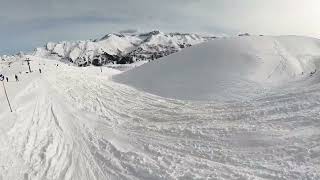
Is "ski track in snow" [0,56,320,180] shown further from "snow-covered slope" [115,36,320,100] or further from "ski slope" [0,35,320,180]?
"snow-covered slope" [115,36,320,100]

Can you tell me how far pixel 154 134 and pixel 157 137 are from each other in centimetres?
45

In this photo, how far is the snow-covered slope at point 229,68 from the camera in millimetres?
25672

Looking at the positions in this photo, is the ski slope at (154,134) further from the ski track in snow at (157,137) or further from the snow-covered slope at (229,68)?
the snow-covered slope at (229,68)

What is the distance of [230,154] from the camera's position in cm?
1553

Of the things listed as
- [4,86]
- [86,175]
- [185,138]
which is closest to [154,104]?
[185,138]

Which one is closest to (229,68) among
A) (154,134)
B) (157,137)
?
(154,134)

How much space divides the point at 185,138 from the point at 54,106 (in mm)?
7646

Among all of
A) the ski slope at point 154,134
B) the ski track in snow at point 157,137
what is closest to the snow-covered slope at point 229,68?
the ski slope at point 154,134

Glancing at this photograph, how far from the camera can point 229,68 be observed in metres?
28.4

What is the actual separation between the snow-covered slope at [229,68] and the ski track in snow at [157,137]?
2.45 metres

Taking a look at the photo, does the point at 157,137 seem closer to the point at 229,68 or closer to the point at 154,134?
the point at 154,134

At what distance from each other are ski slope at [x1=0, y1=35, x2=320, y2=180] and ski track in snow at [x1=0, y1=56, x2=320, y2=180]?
0.04m

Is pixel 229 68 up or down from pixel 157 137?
up

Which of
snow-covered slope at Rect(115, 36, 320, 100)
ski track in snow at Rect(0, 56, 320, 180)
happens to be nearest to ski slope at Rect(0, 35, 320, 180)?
ski track in snow at Rect(0, 56, 320, 180)
